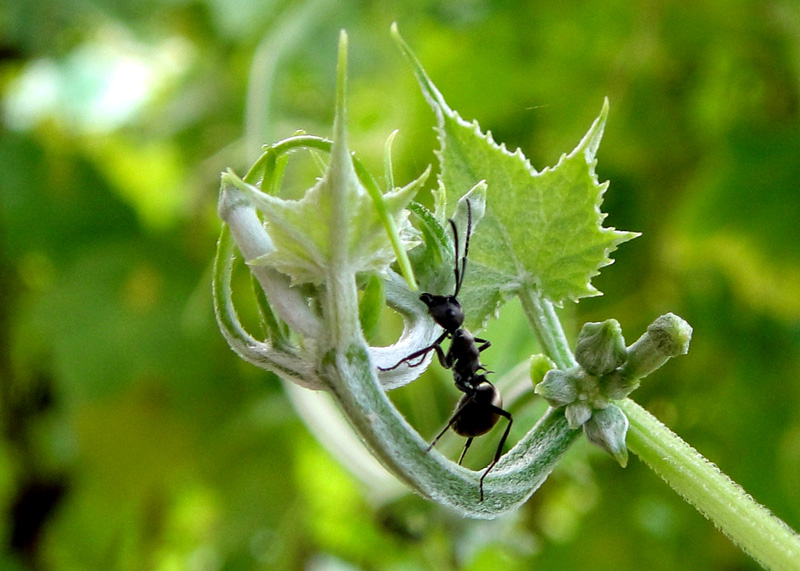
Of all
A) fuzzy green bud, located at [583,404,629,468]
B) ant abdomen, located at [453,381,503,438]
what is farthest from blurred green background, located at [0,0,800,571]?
fuzzy green bud, located at [583,404,629,468]

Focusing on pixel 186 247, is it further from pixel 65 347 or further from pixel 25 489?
pixel 25 489

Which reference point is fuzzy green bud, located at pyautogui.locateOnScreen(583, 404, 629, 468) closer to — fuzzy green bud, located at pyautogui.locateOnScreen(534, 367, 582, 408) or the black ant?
fuzzy green bud, located at pyautogui.locateOnScreen(534, 367, 582, 408)

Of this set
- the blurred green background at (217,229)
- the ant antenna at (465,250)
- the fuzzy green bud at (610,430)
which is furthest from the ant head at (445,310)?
the blurred green background at (217,229)

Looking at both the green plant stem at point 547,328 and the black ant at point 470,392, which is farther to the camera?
the black ant at point 470,392

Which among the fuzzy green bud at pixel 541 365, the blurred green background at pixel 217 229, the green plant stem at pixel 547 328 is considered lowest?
the blurred green background at pixel 217 229

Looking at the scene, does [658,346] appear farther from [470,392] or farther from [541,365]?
[470,392]

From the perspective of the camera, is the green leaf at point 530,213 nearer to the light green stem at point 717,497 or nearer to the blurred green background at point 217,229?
the light green stem at point 717,497

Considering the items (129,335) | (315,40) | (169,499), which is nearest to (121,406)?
(129,335)
